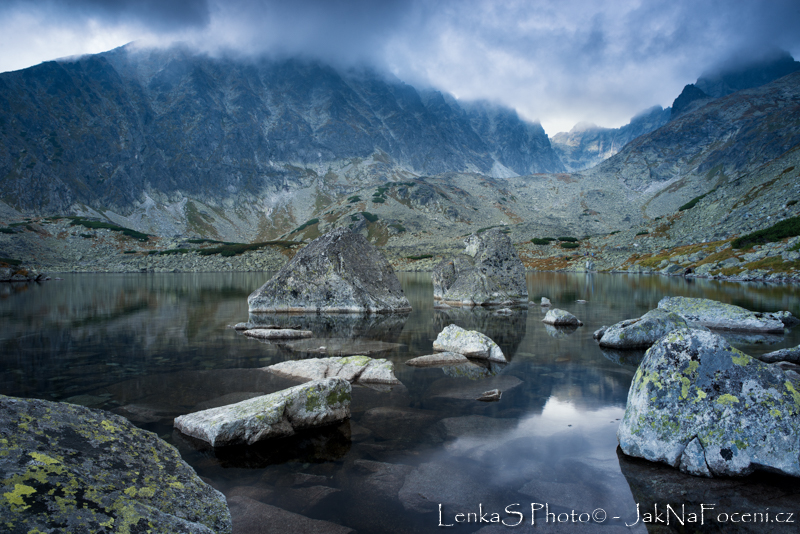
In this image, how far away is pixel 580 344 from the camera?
19.0 meters

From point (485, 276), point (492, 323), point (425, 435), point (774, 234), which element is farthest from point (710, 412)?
point (774, 234)

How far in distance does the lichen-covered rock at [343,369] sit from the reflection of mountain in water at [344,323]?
6.49 m

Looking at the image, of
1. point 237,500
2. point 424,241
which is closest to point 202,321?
point 237,500

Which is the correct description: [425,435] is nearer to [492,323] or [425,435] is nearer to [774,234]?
[492,323]

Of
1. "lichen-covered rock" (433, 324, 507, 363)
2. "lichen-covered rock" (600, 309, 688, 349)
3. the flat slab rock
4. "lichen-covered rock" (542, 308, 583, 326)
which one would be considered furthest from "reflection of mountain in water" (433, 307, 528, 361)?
the flat slab rock

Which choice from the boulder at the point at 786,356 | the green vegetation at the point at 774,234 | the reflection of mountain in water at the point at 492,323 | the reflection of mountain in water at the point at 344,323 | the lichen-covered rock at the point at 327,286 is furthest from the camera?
the green vegetation at the point at 774,234

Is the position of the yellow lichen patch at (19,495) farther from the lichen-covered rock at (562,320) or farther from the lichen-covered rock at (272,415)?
the lichen-covered rock at (562,320)

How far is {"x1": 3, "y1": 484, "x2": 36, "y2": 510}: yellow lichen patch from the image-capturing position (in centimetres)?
310

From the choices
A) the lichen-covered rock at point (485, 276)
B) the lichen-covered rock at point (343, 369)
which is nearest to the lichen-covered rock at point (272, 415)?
the lichen-covered rock at point (343, 369)

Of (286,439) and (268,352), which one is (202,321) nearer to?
(268,352)

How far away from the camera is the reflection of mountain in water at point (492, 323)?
20062mm

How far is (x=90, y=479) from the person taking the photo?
4.04 m

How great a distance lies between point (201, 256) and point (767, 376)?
142 meters

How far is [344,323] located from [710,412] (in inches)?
819
